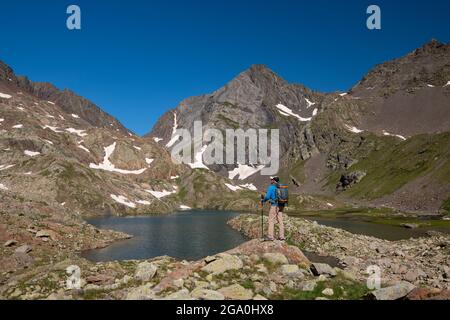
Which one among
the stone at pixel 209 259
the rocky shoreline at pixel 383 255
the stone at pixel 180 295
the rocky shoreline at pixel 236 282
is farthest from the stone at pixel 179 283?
the rocky shoreline at pixel 383 255

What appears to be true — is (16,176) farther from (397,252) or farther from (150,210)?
(397,252)

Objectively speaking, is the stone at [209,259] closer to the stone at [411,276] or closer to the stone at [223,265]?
the stone at [223,265]

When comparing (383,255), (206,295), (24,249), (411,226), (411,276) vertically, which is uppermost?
(206,295)

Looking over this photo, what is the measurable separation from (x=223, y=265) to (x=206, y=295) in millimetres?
5638

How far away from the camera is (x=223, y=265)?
23484mm

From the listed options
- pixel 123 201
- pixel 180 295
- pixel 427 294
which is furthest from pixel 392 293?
pixel 123 201

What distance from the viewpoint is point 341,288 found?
2017 cm

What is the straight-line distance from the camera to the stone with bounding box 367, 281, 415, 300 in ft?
59.1

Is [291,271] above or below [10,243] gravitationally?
above

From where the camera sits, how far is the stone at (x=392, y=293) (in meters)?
18.0

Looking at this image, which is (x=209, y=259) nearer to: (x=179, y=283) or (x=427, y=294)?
(x=179, y=283)

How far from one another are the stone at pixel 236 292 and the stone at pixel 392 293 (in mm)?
6176
